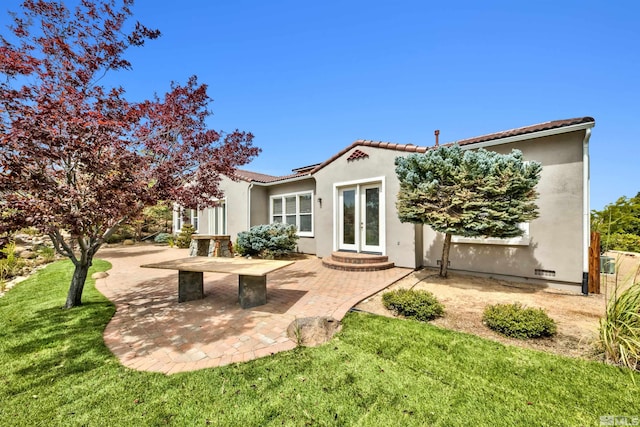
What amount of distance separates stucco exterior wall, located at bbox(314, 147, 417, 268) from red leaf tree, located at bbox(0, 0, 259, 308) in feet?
18.5

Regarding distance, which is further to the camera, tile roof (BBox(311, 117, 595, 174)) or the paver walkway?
tile roof (BBox(311, 117, 595, 174))

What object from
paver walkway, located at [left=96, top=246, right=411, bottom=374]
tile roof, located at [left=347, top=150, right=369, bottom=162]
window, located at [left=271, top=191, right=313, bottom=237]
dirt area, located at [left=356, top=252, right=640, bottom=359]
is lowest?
paver walkway, located at [left=96, top=246, right=411, bottom=374]

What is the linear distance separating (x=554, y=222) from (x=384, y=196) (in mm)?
4676

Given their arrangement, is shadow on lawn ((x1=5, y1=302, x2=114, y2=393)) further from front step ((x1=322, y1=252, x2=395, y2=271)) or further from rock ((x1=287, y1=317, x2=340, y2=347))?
front step ((x1=322, y1=252, x2=395, y2=271))

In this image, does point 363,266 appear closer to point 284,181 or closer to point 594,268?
point 594,268

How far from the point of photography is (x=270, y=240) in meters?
11.0

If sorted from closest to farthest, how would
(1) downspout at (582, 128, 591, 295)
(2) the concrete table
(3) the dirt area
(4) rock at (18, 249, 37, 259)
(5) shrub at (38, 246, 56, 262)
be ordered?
1. (3) the dirt area
2. (2) the concrete table
3. (1) downspout at (582, 128, 591, 295)
4. (4) rock at (18, 249, 37, 259)
5. (5) shrub at (38, 246, 56, 262)

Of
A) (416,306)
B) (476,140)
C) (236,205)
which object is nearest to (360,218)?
(476,140)

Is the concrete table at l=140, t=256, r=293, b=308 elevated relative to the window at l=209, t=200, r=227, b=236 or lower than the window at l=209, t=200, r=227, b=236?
lower

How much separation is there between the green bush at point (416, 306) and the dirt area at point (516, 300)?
0.16 metres

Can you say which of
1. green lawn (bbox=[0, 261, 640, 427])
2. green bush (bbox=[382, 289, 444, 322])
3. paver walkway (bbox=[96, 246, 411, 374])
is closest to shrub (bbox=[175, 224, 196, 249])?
paver walkway (bbox=[96, 246, 411, 374])

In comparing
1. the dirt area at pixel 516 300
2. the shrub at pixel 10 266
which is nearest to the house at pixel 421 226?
the dirt area at pixel 516 300

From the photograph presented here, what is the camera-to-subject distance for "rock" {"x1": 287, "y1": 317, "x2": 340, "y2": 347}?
12.7 feet

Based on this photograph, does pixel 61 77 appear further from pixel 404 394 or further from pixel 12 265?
pixel 12 265
